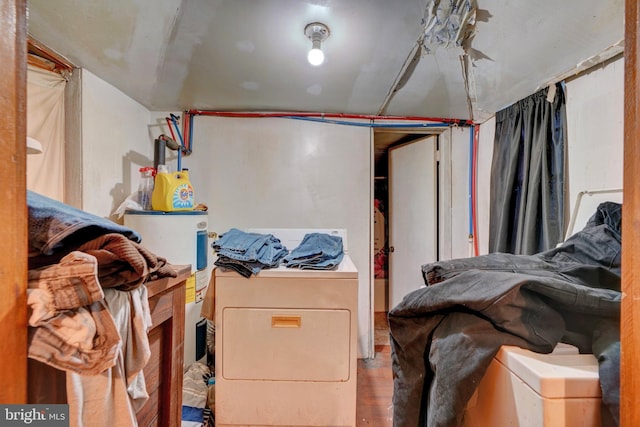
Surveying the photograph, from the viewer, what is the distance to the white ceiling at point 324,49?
4.00 feet

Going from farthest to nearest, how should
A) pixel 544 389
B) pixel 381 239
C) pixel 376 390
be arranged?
pixel 381 239 → pixel 376 390 → pixel 544 389

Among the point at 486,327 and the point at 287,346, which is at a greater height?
the point at 486,327

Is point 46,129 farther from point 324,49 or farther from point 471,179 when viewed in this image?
point 471,179

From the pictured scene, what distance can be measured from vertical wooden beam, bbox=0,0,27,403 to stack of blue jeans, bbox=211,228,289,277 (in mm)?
948

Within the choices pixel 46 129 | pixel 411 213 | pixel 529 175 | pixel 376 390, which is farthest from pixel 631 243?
pixel 411 213

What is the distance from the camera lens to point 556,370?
1.67 feet

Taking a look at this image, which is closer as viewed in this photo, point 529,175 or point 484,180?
point 529,175

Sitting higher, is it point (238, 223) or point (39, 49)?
point (39, 49)

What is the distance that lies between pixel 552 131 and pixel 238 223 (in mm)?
2069

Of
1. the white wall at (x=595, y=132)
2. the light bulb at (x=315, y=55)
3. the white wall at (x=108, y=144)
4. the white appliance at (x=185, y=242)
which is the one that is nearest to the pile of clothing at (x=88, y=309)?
the white appliance at (x=185, y=242)

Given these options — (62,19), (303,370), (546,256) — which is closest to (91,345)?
(303,370)

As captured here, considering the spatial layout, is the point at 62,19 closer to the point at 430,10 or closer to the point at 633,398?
the point at 430,10

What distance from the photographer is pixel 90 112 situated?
4.80ft

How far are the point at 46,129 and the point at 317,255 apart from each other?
1.45 metres
